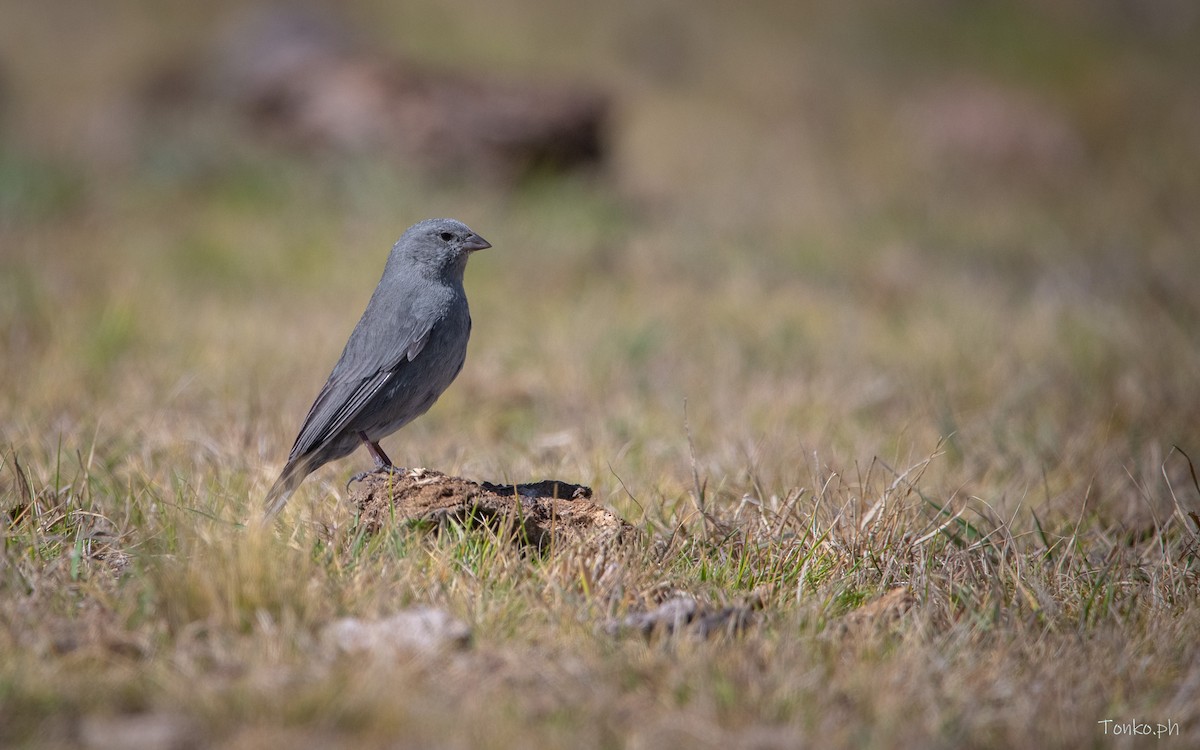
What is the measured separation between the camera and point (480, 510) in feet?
9.86

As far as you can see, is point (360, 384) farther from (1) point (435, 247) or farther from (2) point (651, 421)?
(2) point (651, 421)

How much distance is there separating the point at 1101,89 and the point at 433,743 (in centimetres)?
1472

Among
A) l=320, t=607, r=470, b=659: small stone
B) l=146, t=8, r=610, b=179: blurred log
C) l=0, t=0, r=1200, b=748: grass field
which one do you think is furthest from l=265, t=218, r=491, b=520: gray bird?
l=146, t=8, r=610, b=179: blurred log

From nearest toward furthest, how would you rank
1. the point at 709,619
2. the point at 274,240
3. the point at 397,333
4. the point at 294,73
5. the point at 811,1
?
1. the point at 709,619
2. the point at 397,333
3. the point at 274,240
4. the point at 294,73
5. the point at 811,1

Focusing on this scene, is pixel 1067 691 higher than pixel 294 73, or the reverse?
pixel 294 73

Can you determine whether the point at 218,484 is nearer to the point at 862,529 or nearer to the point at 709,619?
the point at 709,619

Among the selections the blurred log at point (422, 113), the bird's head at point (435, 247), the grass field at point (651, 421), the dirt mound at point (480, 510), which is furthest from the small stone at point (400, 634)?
the blurred log at point (422, 113)

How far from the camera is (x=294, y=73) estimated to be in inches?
A: 424

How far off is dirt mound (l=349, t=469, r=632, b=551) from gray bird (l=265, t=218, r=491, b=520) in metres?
0.39

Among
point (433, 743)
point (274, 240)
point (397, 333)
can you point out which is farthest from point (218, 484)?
point (274, 240)

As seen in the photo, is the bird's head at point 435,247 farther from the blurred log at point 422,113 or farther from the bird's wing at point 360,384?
the blurred log at point 422,113

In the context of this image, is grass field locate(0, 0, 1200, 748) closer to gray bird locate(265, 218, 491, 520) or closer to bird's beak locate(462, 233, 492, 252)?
gray bird locate(265, 218, 491, 520)

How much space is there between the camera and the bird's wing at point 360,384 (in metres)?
3.44

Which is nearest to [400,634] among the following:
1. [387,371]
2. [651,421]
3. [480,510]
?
[480,510]
